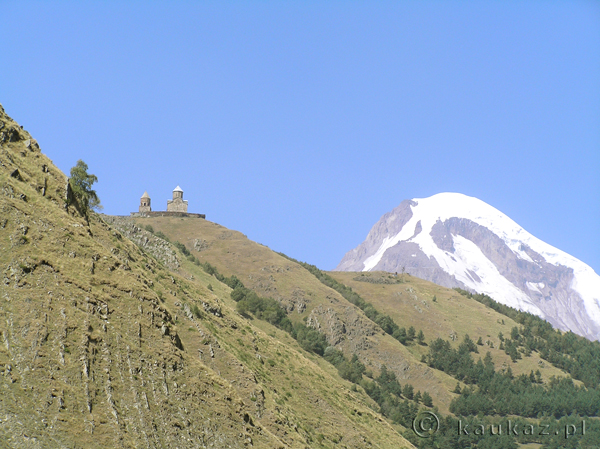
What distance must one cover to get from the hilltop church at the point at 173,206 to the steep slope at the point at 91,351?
3911 inches

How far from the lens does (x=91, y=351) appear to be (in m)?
28.1

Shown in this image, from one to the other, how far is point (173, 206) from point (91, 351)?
123127 millimetres

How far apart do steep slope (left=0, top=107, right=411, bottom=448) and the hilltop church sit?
9934cm

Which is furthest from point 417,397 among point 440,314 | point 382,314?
point 440,314

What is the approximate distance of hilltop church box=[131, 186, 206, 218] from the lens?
5581 inches

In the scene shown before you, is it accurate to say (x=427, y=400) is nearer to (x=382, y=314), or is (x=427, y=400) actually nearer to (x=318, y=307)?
(x=318, y=307)

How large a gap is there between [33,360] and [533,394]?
110m

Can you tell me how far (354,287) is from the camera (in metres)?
153

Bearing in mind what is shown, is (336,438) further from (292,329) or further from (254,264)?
(254,264)

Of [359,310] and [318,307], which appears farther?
[359,310]

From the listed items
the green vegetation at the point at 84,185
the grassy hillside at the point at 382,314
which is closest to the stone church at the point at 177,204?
the grassy hillside at the point at 382,314

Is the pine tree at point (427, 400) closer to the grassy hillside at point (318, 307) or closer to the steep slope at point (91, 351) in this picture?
the grassy hillside at point (318, 307)

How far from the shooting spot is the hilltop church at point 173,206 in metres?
142

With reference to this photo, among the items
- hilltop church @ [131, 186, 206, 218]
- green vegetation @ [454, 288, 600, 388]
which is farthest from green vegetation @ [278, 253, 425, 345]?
hilltop church @ [131, 186, 206, 218]
